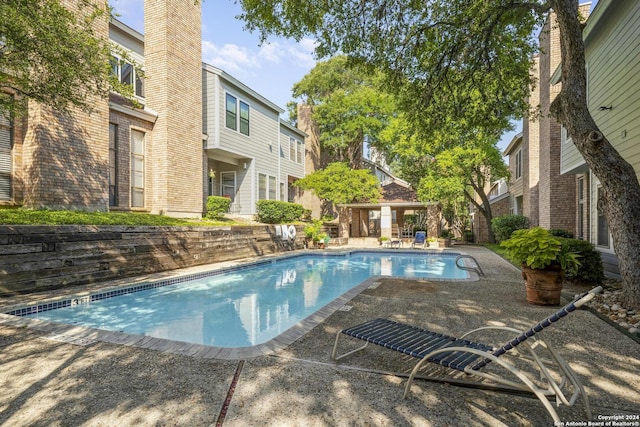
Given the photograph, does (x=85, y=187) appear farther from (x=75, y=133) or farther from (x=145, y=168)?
(x=145, y=168)

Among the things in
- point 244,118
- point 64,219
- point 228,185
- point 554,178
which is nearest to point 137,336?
point 64,219

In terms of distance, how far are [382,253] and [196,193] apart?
30.1 ft

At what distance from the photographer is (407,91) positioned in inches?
347

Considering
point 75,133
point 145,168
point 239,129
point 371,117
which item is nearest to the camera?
point 75,133

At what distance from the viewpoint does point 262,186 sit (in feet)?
61.6

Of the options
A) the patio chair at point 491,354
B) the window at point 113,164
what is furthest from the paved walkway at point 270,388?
the window at point 113,164

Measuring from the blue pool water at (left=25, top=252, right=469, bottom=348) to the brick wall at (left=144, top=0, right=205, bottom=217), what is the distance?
4.67 meters

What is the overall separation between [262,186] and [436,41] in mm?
12532

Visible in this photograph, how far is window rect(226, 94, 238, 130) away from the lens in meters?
Answer: 15.9

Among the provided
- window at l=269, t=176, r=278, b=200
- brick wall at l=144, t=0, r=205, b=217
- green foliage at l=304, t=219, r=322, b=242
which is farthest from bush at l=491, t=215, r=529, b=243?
brick wall at l=144, t=0, r=205, b=217

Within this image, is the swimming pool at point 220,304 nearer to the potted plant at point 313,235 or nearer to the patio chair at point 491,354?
the patio chair at point 491,354

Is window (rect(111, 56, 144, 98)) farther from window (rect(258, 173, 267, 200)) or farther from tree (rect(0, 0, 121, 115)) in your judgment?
window (rect(258, 173, 267, 200))

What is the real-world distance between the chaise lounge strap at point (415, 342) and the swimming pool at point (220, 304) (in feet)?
8.06

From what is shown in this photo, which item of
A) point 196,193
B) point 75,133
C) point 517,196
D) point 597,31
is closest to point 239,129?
point 196,193
